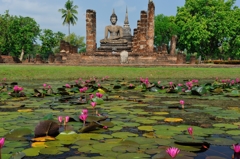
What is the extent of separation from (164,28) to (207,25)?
7.11 m

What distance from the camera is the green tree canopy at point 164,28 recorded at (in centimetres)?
3941

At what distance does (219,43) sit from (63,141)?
1574 inches

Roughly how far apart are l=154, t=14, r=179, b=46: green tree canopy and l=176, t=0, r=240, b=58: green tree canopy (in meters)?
1.02

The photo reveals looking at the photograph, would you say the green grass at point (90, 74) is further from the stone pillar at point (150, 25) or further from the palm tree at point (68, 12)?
the palm tree at point (68, 12)

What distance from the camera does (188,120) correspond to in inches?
121

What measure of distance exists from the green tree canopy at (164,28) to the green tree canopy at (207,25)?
3.36 feet

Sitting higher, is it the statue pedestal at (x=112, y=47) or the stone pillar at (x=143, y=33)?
the stone pillar at (x=143, y=33)

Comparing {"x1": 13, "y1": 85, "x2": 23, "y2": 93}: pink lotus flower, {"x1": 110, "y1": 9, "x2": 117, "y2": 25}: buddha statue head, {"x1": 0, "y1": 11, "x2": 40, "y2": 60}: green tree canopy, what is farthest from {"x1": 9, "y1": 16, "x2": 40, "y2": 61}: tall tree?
{"x1": 13, "y1": 85, "x2": 23, "y2": 93}: pink lotus flower

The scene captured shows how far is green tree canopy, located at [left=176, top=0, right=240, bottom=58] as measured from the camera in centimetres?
3538

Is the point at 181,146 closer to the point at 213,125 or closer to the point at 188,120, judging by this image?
the point at 213,125

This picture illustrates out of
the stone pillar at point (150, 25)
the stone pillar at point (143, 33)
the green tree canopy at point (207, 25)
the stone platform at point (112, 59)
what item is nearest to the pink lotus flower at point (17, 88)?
the stone platform at point (112, 59)

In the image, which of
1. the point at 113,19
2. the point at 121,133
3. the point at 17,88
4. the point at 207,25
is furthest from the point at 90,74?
the point at 207,25

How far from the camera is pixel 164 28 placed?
41594 mm

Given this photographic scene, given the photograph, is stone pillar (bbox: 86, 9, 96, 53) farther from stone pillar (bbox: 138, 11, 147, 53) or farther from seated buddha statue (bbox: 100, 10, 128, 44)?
stone pillar (bbox: 138, 11, 147, 53)
